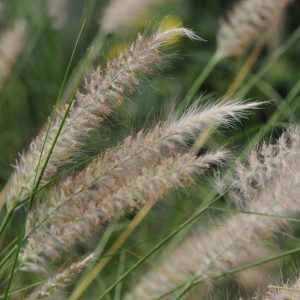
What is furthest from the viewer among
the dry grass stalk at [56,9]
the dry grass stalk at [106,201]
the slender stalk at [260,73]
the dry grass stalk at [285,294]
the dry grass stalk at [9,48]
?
the dry grass stalk at [56,9]

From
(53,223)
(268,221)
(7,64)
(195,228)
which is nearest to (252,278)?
(268,221)

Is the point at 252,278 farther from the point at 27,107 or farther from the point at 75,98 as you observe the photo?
the point at 27,107

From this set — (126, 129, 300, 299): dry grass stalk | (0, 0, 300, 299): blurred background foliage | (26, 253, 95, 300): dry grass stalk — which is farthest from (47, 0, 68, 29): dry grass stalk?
(26, 253, 95, 300): dry grass stalk

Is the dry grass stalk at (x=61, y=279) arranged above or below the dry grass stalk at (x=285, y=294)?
above

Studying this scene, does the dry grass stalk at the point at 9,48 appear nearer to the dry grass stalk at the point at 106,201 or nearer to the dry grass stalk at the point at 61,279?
the dry grass stalk at the point at 106,201

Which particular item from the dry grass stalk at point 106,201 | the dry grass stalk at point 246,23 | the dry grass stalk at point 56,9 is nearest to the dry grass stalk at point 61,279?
the dry grass stalk at point 106,201

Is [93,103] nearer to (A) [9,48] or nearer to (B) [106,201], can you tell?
(B) [106,201]
